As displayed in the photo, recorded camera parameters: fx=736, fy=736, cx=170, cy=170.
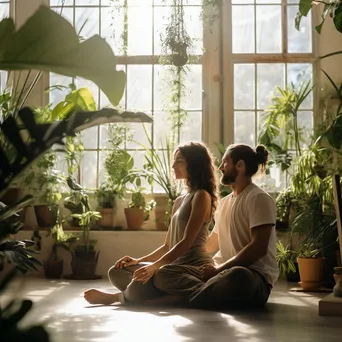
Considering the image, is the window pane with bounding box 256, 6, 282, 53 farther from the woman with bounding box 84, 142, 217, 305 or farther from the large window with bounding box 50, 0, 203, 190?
the woman with bounding box 84, 142, 217, 305

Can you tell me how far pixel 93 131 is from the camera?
731 cm

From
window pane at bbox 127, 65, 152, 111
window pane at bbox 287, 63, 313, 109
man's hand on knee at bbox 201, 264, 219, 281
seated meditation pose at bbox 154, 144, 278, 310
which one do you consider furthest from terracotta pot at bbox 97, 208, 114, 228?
man's hand on knee at bbox 201, 264, 219, 281

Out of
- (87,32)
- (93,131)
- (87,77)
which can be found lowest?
(87,77)

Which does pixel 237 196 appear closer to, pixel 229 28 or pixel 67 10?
pixel 229 28

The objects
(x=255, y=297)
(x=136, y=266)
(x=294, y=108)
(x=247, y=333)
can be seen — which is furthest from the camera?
(x=294, y=108)

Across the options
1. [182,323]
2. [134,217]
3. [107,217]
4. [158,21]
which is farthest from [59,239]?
[182,323]

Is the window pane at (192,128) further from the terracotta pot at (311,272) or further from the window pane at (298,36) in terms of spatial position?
the terracotta pot at (311,272)

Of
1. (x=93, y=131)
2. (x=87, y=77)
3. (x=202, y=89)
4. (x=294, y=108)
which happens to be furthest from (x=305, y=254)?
(x=87, y=77)

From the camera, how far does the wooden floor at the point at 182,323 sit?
320 cm

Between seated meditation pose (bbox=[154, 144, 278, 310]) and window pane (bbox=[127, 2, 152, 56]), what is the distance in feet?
10.2

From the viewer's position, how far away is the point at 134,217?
22.6ft

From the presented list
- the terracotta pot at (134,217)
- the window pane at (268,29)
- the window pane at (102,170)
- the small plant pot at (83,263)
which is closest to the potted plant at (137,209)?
the terracotta pot at (134,217)

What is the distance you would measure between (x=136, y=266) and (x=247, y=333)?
1.48 m

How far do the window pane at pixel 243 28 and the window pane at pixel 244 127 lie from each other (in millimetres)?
632
